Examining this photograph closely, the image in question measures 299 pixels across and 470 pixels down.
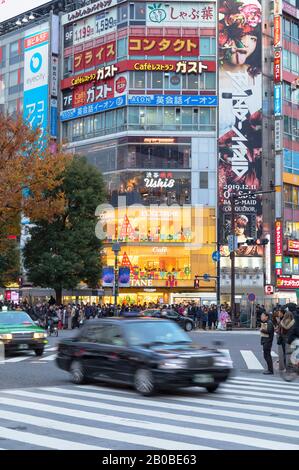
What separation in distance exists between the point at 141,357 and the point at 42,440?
14.2 ft

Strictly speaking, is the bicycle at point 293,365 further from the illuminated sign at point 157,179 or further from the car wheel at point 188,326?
the illuminated sign at point 157,179

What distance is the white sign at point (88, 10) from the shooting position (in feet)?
211

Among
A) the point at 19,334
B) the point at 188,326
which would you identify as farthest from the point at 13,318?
the point at 188,326

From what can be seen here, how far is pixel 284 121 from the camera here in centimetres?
6291

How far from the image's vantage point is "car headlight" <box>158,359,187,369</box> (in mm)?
12102

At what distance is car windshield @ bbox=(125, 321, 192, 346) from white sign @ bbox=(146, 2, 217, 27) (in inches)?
2095

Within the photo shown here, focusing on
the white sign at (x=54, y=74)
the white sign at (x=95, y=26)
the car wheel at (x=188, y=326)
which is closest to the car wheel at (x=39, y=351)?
the car wheel at (x=188, y=326)

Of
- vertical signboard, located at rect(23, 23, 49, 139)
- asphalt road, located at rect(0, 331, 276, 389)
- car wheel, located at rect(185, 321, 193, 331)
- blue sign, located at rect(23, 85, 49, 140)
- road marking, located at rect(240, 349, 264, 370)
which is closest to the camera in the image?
asphalt road, located at rect(0, 331, 276, 389)

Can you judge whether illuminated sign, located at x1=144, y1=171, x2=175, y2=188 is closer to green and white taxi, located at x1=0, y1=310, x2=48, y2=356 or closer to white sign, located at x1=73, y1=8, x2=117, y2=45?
white sign, located at x1=73, y1=8, x2=117, y2=45

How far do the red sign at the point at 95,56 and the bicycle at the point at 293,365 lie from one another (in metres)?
51.0

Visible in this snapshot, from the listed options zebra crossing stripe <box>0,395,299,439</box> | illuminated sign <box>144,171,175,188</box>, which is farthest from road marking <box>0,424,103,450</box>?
illuminated sign <box>144,171,175,188</box>

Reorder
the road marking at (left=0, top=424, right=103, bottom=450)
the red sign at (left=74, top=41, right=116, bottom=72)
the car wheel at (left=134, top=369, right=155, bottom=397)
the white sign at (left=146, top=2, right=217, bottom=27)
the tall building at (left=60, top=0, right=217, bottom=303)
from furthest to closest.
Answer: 1. the red sign at (left=74, top=41, right=116, bottom=72)
2. the white sign at (left=146, top=2, right=217, bottom=27)
3. the tall building at (left=60, top=0, right=217, bottom=303)
4. the car wheel at (left=134, top=369, right=155, bottom=397)
5. the road marking at (left=0, top=424, right=103, bottom=450)

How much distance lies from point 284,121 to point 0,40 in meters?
34.9
